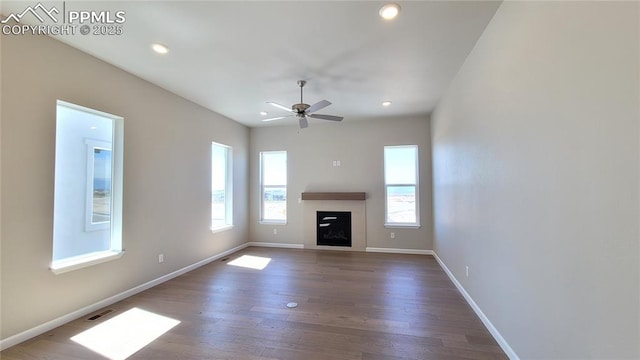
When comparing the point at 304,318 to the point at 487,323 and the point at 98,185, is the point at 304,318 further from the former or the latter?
the point at 98,185

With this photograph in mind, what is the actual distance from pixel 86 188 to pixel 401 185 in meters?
5.13

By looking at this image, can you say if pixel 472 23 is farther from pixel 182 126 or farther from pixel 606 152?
pixel 182 126

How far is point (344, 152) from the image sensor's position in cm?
574

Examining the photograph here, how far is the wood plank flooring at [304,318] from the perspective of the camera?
7.06ft

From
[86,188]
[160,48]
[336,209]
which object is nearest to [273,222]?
[336,209]

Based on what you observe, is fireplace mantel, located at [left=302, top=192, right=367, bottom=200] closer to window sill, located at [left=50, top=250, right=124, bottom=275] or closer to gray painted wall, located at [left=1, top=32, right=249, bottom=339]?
gray painted wall, located at [left=1, top=32, right=249, bottom=339]

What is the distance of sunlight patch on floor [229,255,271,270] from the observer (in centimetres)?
447

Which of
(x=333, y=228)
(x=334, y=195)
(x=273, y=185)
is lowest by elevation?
(x=333, y=228)

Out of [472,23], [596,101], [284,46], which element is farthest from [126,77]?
[596,101]

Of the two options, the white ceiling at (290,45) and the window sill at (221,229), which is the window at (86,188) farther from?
the window sill at (221,229)

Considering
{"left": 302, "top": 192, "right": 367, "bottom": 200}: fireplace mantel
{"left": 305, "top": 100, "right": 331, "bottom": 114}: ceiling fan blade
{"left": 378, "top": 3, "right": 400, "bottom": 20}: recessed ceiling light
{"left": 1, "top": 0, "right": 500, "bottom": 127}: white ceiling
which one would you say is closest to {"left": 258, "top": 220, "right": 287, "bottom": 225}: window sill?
{"left": 302, "top": 192, "right": 367, "bottom": 200}: fireplace mantel

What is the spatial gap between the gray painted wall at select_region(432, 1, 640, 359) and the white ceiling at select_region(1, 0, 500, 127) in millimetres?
552

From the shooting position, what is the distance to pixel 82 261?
108 inches

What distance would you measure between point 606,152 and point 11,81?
415 cm
